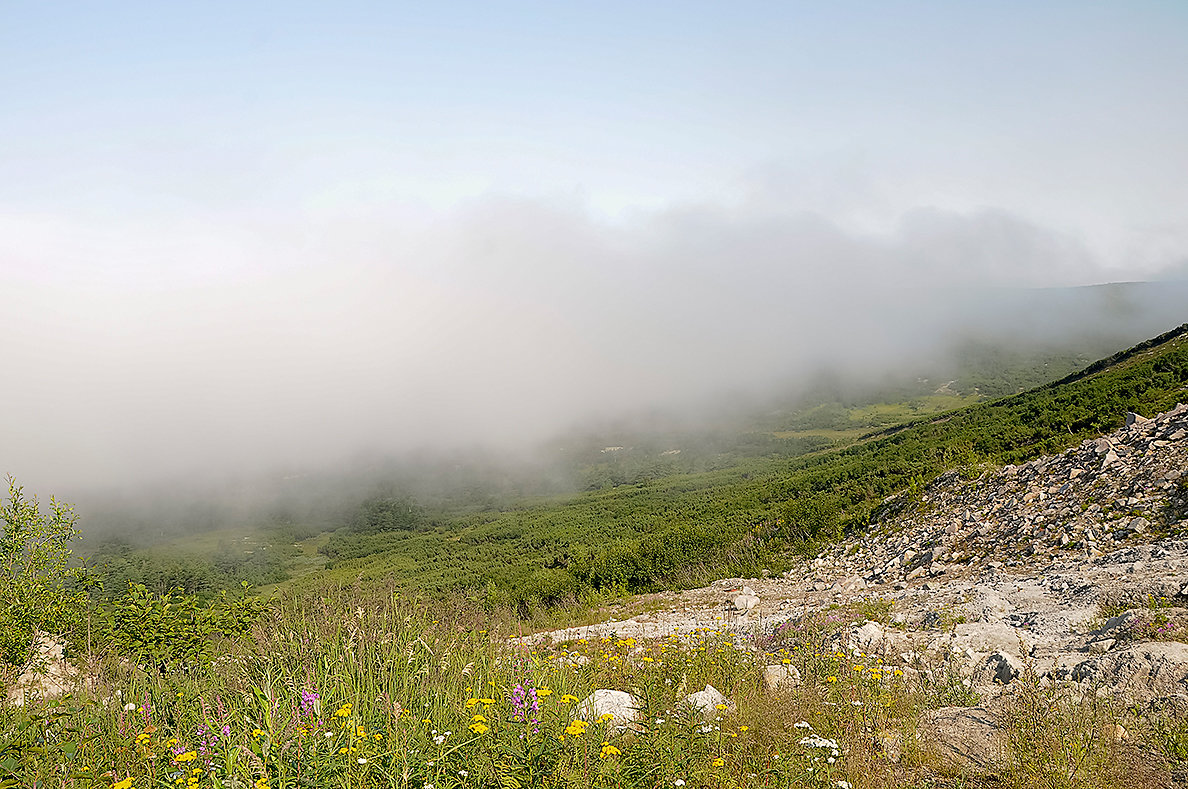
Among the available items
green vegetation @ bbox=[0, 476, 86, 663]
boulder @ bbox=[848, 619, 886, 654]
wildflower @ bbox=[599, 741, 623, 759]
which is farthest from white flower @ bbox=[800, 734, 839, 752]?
green vegetation @ bbox=[0, 476, 86, 663]

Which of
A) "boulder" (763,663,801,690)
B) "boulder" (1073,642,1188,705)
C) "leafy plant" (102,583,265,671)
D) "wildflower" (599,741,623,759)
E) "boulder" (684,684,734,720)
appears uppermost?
"leafy plant" (102,583,265,671)

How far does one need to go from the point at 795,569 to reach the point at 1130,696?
13358 millimetres

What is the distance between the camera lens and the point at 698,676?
23.1 feet

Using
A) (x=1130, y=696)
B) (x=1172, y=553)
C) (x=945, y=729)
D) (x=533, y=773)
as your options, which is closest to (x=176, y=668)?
(x=533, y=773)

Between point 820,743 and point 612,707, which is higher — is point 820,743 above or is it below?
below

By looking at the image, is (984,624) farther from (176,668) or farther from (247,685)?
(176,668)

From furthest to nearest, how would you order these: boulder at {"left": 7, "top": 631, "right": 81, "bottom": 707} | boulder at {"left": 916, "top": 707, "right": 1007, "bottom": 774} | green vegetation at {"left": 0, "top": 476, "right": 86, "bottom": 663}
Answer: green vegetation at {"left": 0, "top": 476, "right": 86, "bottom": 663}
boulder at {"left": 7, "top": 631, "right": 81, "bottom": 707}
boulder at {"left": 916, "top": 707, "right": 1007, "bottom": 774}

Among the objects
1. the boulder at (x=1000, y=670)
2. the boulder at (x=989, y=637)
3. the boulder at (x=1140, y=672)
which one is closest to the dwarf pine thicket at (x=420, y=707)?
the boulder at (x=1000, y=670)

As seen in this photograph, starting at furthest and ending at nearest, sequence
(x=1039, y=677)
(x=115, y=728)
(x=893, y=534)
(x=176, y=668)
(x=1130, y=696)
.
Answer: (x=893, y=534) → (x=176, y=668) → (x=1039, y=677) → (x=1130, y=696) → (x=115, y=728)

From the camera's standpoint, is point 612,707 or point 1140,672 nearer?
point 612,707

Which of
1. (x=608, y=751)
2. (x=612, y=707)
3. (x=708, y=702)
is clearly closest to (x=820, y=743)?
(x=708, y=702)

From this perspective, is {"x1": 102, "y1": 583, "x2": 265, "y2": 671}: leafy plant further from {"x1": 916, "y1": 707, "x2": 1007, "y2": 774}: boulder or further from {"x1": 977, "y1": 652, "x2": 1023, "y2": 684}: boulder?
{"x1": 977, "y1": 652, "x2": 1023, "y2": 684}: boulder

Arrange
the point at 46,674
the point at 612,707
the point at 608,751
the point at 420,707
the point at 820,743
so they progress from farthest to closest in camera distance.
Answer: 1. the point at 46,674
2. the point at 612,707
3. the point at 420,707
4. the point at 820,743
5. the point at 608,751

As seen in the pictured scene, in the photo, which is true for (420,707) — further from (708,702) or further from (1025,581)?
(1025,581)
